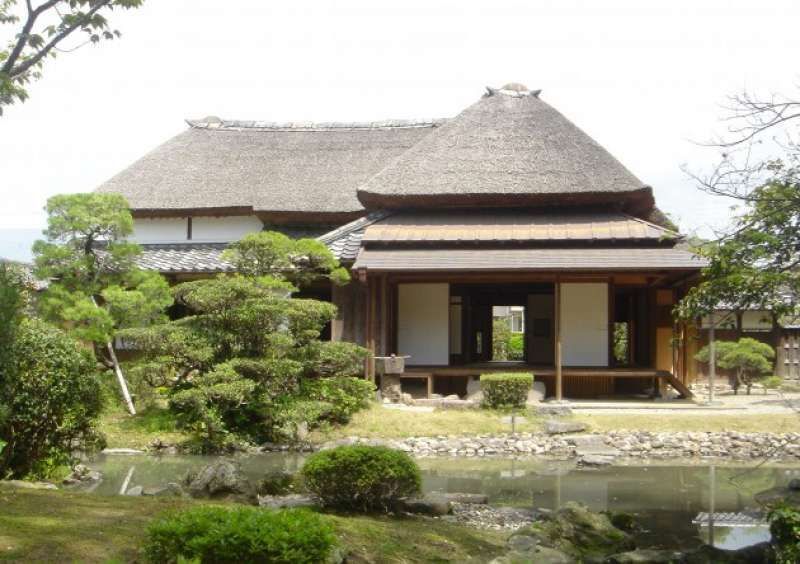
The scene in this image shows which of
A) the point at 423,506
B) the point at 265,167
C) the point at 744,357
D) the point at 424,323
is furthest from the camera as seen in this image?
the point at 265,167

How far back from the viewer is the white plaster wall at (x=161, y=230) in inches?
961

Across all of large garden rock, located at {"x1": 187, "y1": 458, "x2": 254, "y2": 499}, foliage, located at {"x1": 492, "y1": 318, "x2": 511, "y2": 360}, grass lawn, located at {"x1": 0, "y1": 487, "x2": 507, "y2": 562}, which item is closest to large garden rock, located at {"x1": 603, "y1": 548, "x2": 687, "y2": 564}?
grass lawn, located at {"x1": 0, "y1": 487, "x2": 507, "y2": 562}

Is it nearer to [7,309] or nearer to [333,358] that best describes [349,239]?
[333,358]

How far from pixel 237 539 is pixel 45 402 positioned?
13.4ft

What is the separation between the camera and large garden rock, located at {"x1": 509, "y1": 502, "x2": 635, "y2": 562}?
814cm

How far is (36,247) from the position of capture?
53.3ft

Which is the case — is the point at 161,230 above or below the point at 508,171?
below

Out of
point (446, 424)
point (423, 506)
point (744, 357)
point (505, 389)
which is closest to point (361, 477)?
point (423, 506)

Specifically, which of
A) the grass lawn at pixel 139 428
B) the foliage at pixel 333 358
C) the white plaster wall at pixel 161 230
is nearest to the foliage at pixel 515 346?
the white plaster wall at pixel 161 230

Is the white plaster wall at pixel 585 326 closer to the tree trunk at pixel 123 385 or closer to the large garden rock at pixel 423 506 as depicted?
the tree trunk at pixel 123 385

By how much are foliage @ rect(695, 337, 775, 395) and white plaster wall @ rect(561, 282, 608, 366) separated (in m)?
2.84

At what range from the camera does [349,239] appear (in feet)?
65.7

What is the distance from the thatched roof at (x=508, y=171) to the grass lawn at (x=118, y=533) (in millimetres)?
12367

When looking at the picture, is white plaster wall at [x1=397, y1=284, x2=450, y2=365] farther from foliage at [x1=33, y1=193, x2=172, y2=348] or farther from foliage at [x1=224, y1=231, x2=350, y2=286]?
foliage at [x1=33, y1=193, x2=172, y2=348]
